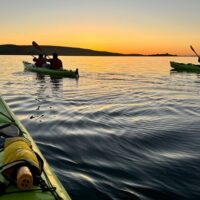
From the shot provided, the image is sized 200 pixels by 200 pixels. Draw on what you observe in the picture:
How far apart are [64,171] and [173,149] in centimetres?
337

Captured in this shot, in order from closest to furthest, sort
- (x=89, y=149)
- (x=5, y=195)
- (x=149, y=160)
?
(x=5, y=195) < (x=149, y=160) < (x=89, y=149)

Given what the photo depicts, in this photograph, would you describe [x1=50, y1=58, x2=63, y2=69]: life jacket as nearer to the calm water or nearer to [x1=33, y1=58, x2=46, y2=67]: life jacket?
[x1=33, y1=58, x2=46, y2=67]: life jacket

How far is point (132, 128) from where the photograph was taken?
11430mm

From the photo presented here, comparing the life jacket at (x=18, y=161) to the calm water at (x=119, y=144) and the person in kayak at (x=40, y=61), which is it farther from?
the person in kayak at (x=40, y=61)

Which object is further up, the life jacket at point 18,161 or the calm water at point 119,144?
the life jacket at point 18,161

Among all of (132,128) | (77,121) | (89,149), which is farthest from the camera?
(77,121)

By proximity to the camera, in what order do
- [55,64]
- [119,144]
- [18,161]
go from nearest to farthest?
[18,161], [119,144], [55,64]

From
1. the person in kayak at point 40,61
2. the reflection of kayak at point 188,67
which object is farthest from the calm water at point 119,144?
the reflection of kayak at point 188,67

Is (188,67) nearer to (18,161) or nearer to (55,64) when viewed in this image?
(55,64)

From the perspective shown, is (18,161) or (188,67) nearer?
(18,161)

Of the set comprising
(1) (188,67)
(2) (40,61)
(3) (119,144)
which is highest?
(2) (40,61)

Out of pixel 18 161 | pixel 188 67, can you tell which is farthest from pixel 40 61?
pixel 18 161

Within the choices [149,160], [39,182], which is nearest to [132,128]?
[149,160]

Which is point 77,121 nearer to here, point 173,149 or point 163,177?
point 173,149
